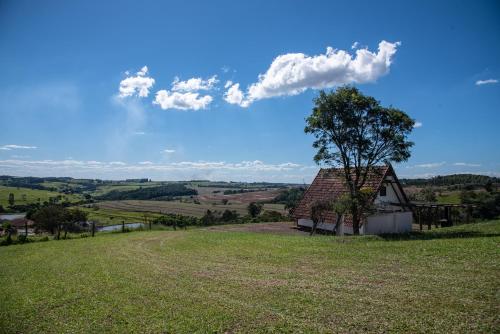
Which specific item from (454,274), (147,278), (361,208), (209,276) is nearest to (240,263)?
(209,276)

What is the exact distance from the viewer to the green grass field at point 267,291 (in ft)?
24.3

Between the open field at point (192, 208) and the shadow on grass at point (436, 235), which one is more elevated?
the shadow on grass at point (436, 235)

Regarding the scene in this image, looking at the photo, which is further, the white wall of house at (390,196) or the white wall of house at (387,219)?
the white wall of house at (390,196)

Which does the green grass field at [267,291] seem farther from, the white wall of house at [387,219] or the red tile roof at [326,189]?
the red tile roof at [326,189]

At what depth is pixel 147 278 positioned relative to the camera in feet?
39.5

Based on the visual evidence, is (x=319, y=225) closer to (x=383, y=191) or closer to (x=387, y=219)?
(x=387, y=219)

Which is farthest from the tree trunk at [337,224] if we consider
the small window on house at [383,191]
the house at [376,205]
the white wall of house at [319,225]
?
the small window on house at [383,191]

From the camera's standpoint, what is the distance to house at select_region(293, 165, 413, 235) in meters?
26.7

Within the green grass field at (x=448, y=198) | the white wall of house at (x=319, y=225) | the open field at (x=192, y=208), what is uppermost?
the green grass field at (x=448, y=198)

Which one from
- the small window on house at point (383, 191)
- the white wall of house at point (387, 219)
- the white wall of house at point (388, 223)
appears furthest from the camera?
the small window on house at point (383, 191)

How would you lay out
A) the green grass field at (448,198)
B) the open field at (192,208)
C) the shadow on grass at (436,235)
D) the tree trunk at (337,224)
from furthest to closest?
the open field at (192,208) < the green grass field at (448,198) < the tree trunk at (337,224) < the shadow on grass at (436,235)

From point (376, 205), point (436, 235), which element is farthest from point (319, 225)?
point (436, 235)

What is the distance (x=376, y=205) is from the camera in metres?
27.6

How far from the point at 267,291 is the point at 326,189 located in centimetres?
2366
